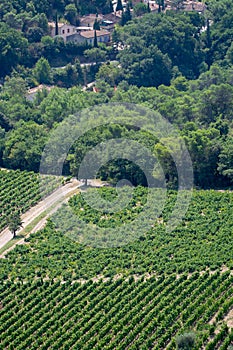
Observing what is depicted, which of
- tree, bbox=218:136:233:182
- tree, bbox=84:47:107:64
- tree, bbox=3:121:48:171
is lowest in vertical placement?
tree, bbox=218:136:233:182

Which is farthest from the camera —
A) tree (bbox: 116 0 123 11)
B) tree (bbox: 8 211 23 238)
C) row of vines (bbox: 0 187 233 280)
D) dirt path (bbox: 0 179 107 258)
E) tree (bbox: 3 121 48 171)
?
tree (bbox: 116 0 123 11)

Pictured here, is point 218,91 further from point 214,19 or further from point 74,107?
point 214,19

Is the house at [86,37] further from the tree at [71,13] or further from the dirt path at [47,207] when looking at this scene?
the dirt path at [47,207]

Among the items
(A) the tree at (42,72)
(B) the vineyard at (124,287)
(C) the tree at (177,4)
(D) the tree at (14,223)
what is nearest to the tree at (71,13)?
(A) the tree at (42,72)

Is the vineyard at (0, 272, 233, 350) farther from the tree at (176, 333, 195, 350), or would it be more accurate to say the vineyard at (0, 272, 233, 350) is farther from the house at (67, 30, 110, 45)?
the house at (67, 30, 110, 45)

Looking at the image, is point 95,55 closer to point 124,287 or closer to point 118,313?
point 124,287

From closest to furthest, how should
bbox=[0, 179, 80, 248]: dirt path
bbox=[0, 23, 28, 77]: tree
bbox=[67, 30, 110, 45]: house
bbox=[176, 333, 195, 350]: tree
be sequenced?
bbox=[176, 333, 195, 350]: tree, bbox=[0, 179, 80, 248]: dirt path, bbox=[0, 23, 28, 77]: tree, bbox=[67, 30, 110, 45]: house

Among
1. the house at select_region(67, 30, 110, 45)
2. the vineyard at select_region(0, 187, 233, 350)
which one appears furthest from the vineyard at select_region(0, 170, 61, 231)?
the house at select_region(67, 30, 110, 45)
